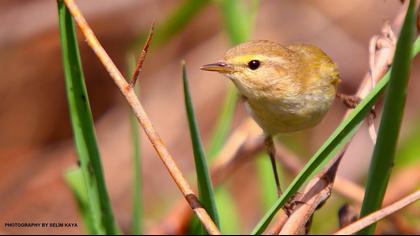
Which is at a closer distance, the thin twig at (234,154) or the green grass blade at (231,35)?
the green grass blade at (231,35)

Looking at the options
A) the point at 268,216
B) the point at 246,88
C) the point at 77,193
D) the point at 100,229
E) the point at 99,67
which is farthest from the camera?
the point at 99,67

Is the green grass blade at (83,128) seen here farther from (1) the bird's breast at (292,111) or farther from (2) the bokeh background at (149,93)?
(2) the bokeh background at (149,93)

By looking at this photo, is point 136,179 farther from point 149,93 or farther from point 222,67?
point 149,93

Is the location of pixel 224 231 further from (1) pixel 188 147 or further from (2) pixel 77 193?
(1) pixel 188 147

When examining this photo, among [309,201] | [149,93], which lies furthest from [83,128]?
[149,93]

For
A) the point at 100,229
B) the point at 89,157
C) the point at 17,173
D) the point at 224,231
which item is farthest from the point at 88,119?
the point at 17,173

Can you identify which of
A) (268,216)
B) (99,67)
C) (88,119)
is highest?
(99,67)

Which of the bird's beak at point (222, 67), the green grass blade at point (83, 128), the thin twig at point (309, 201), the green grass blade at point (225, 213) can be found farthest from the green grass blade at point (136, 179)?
the green grass blade at point (225, 213)
